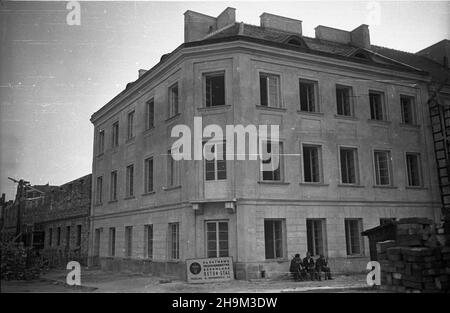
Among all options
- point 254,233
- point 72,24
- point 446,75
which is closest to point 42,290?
point 254,233

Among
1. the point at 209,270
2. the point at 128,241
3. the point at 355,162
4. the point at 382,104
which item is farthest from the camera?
the point at 128,241

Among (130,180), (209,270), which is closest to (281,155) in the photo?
(209,270)

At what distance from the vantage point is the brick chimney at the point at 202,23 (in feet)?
70.3

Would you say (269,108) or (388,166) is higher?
(269,108)

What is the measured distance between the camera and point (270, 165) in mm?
18219

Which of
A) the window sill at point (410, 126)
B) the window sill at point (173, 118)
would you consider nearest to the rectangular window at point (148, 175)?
the window sill at point (173, 118)

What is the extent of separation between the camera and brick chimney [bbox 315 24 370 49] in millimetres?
23953

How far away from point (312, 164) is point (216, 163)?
463cm

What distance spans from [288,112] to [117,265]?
12.5 metres

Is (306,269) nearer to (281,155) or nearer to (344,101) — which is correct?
(281,155)

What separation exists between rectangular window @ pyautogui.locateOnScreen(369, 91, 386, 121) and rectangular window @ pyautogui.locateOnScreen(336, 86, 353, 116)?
145cm

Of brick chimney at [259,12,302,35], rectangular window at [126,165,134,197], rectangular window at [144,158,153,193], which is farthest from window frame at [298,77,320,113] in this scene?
rectangular window at [126,165,134,197]

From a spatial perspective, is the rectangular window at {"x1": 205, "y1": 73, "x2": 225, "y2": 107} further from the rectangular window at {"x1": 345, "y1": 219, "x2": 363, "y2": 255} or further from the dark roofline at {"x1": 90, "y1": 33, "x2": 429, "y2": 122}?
the rectangular window at {"x1": 345, "y1": 219, "x2": 363, "y2": 255}

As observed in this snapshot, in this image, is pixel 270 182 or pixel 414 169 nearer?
pixel 270 182
